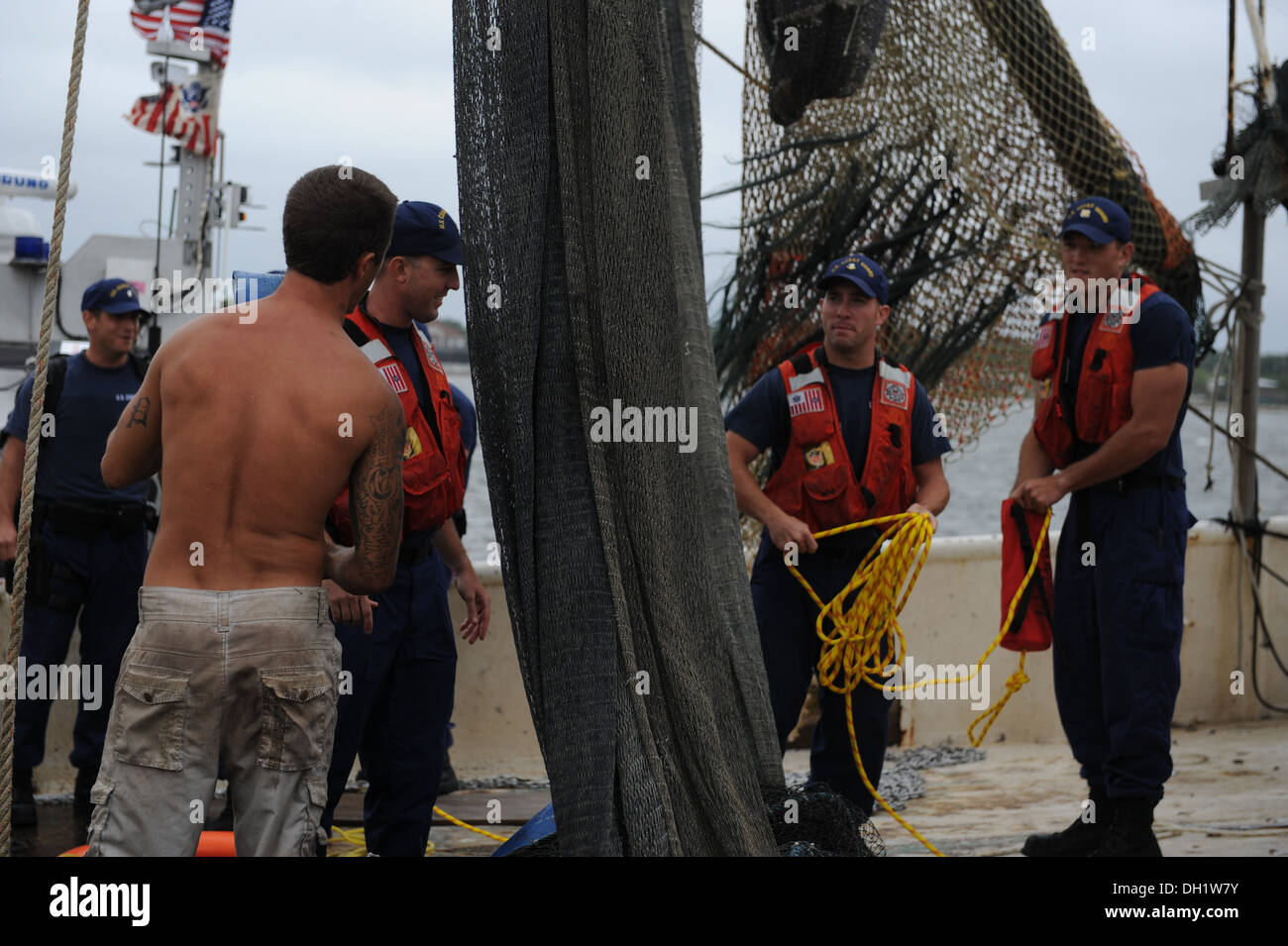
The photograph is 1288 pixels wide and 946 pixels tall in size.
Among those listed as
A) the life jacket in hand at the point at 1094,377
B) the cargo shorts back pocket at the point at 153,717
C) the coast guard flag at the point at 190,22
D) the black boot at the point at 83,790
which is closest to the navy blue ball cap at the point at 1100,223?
the life jacket in hand at the point at 1094,377

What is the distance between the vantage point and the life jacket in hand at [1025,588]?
4965mm

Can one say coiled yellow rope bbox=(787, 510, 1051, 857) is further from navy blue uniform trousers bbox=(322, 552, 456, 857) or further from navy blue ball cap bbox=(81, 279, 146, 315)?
navy blue ball cap bbox=(81, 279, 146, 315)

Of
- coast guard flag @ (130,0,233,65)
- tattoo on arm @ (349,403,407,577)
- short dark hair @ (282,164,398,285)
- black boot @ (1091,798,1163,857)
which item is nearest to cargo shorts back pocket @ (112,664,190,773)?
tattoo on arm @ (349,403,407,577)

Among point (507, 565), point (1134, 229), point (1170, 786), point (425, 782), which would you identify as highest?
point (1134, 229)

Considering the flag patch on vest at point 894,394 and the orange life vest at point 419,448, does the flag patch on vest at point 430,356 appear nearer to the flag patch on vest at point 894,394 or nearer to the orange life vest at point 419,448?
the orange life vest at point 419,448

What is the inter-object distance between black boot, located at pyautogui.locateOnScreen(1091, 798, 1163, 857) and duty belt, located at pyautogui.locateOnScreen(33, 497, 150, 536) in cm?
426

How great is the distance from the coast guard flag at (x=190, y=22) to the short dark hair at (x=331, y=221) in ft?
40.8

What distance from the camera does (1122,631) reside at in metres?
A: 4.64

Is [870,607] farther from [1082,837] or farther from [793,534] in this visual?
[1082,837]
